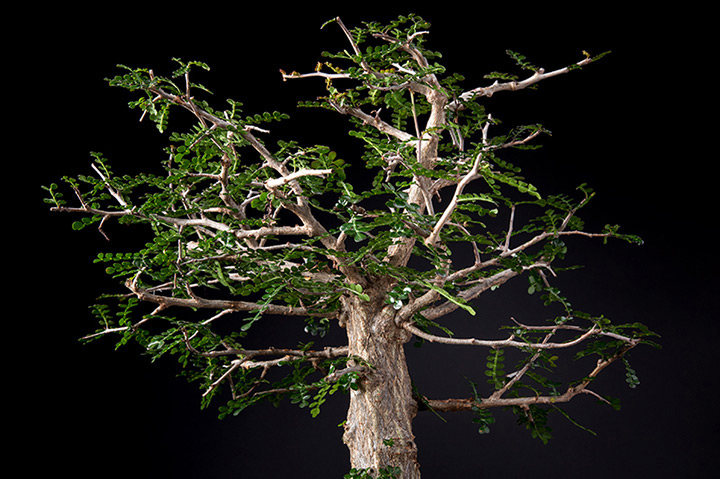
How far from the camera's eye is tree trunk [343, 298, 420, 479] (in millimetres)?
2619

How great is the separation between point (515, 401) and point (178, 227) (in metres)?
1.35

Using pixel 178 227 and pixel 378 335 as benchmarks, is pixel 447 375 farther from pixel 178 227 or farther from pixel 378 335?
pixel 178 227

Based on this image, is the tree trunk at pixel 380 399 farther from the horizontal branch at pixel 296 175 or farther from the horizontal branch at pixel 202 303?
the horizontal branch at pixel 296 175

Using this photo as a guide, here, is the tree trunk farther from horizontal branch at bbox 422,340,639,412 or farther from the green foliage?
horizontal branch at bbox 422,340,639,412

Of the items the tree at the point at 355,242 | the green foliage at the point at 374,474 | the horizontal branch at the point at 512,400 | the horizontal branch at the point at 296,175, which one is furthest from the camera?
the horizontal branch at the point at 512,400

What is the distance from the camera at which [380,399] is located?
8.68 feet

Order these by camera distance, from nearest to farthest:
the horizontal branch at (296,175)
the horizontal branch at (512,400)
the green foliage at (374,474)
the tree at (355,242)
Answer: the horizontal branch at (296,175) → the tree at (355,242) → the green foliage at (374,474) → the horizontal branch at (512,400)

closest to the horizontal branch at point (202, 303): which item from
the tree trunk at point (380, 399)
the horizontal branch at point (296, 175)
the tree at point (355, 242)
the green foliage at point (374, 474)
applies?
the tree at point (355, 242)

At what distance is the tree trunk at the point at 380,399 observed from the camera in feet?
8.59

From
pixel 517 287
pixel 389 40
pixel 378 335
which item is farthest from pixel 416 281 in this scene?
pixel 517 287

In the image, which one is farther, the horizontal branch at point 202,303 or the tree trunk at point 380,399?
the tree trunk at point 380,399

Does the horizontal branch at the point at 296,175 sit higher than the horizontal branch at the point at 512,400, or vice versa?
the horizontal branch at the point at 296,175

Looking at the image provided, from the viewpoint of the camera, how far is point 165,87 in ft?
7.37

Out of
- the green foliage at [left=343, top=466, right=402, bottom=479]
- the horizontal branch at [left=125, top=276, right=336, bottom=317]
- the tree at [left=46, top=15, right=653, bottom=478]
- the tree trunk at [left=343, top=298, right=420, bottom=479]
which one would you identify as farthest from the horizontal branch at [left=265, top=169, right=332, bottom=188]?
the green foliage at [left=343, top=466, right=402, bottom=479]
